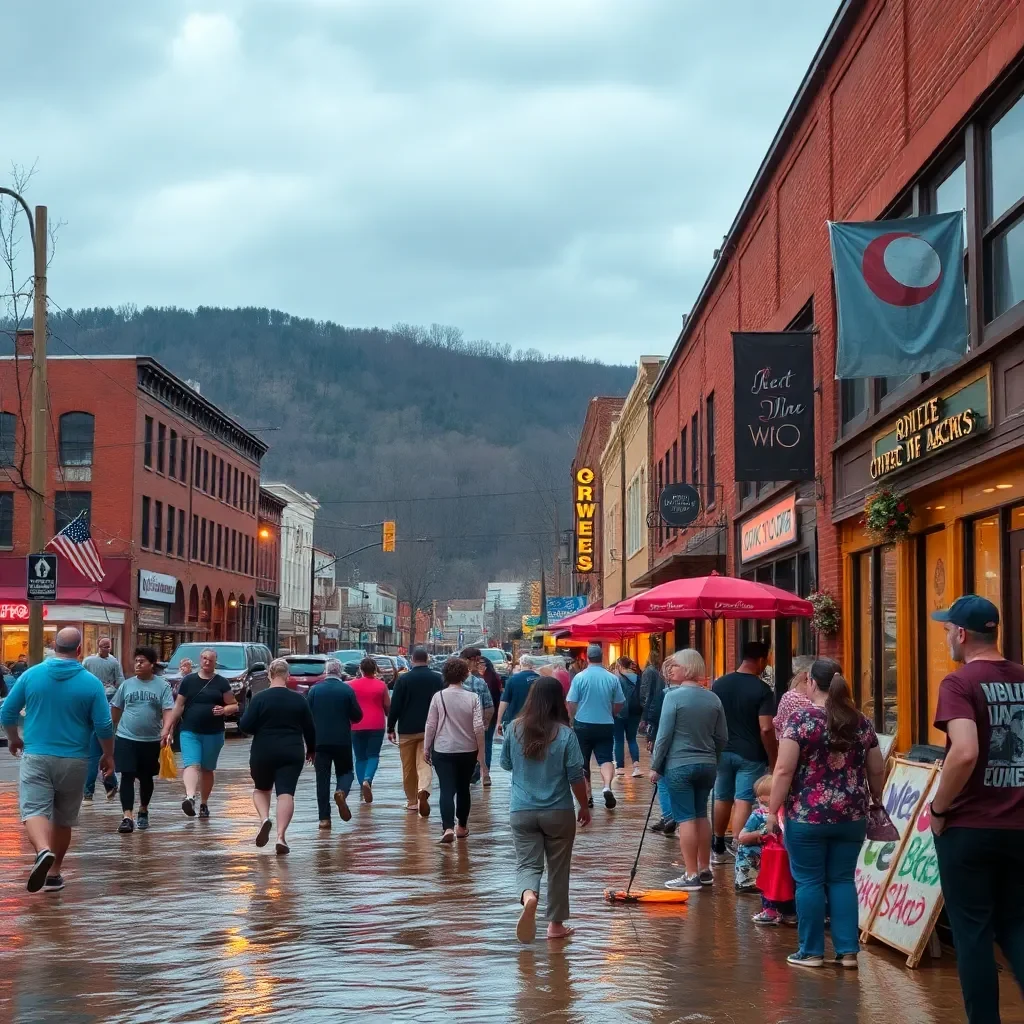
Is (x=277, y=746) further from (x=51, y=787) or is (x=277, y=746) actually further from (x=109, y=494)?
(x=109, y=494)

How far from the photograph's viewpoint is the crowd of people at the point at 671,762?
579 centimetres

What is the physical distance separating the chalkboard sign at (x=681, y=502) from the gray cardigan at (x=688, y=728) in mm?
15893

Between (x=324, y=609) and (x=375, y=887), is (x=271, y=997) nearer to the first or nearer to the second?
(x=375, y=887)

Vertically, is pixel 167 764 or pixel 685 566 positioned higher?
pixel 685 566

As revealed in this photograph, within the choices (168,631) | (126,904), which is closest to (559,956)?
(126,904)

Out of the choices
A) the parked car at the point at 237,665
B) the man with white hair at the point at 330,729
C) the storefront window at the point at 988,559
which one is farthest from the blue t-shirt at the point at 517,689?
the parked car at the point at 237,665

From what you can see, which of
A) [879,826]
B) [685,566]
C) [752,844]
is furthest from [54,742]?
[685,566]

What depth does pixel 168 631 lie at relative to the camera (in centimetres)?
5666

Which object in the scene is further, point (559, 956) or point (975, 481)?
point (975, 481)

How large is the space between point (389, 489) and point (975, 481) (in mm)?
90439

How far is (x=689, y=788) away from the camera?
10.5 metres

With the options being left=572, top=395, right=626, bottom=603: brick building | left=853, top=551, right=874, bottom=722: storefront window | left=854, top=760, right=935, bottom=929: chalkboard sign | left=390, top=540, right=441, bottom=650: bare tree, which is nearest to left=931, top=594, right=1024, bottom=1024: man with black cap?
left=854, top=760, right=935, bottom=929: chalkboard sign

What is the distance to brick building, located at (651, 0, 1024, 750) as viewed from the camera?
36.7 ft

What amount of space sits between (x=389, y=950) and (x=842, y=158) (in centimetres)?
1157
